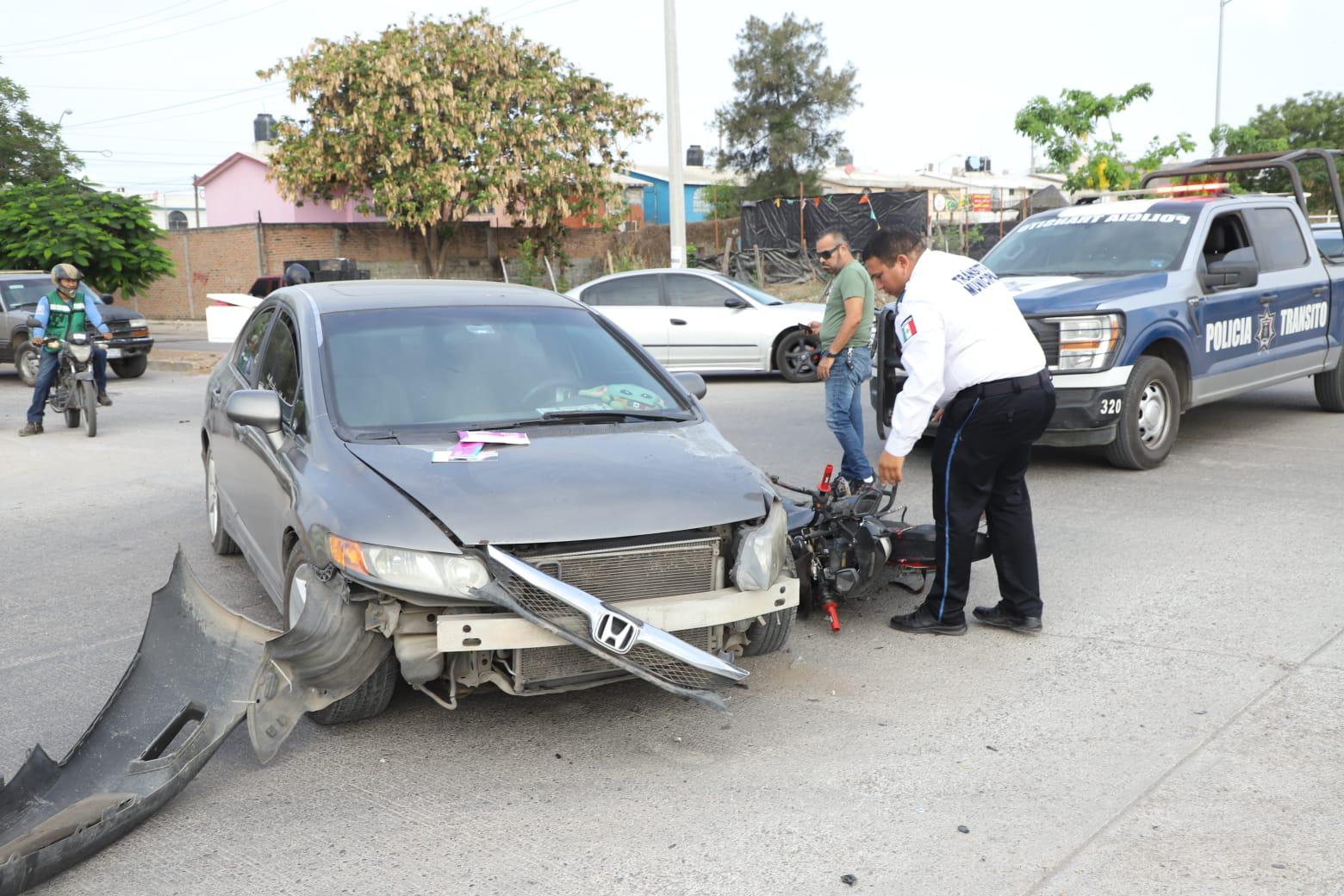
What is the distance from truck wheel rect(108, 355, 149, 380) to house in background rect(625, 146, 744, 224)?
3354 centimetres

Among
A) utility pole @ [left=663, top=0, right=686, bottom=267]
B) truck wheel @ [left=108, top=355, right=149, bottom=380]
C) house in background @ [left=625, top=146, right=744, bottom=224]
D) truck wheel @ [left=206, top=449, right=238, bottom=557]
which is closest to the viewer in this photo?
truck wheel @ [left=206, top=449, right=238, bottom=557]

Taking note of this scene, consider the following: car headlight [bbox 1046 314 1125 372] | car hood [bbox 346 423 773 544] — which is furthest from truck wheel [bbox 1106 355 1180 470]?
car hood [bbox 346 423 773 544]

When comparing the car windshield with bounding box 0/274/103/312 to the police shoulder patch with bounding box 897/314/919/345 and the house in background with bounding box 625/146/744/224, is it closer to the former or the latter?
the police shoulder patch with bounding box 897/314/919/345

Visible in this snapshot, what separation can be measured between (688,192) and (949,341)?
5163cm

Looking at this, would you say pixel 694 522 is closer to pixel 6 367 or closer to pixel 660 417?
pixel 660 417

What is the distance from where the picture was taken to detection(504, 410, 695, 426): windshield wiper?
4.81 meters

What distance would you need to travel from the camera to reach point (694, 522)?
401 centimetres

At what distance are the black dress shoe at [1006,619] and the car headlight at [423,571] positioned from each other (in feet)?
8.23

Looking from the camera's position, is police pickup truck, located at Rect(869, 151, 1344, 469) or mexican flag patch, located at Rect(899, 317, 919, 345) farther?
police pickup truck, located at Rect(869, 151, 1344, 469)

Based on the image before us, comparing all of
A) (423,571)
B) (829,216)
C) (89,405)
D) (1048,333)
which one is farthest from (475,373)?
(829,216)

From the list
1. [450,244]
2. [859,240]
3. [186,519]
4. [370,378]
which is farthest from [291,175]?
[370,378]

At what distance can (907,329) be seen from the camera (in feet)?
16.0

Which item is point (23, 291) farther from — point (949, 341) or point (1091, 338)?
point (949, 341)

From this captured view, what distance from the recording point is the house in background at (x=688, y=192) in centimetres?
5234
